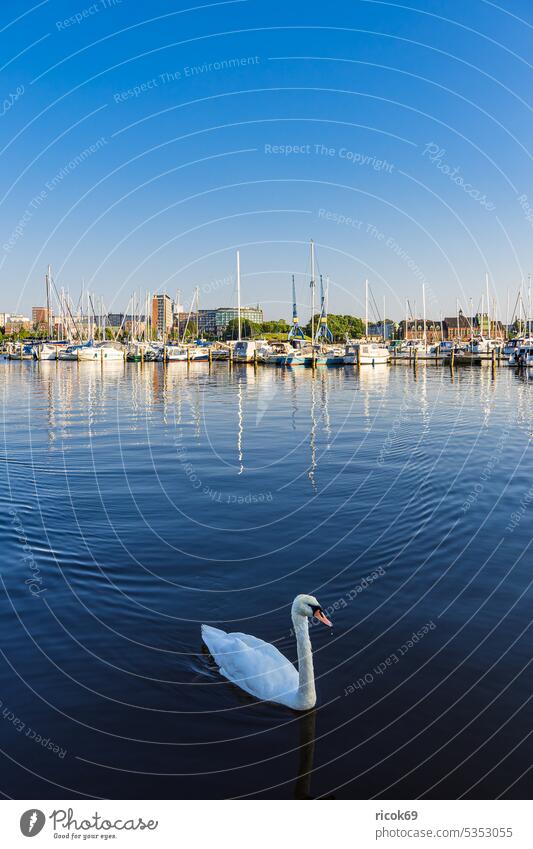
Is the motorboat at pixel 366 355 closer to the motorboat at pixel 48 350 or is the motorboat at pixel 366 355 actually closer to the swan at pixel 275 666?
the motorboat at pixel 48 350

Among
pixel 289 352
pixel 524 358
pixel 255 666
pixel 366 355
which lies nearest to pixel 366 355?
pixel 366 355

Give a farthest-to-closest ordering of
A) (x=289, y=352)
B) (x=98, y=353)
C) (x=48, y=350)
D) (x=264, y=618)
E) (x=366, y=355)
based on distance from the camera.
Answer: (x=48, y=350) < (x=98, y=353) < (x=289, y=352) < (x=366, y=355) < (x=264, y=618)

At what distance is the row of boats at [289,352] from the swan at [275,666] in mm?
99482

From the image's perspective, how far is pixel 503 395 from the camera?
Answer: 53.8m

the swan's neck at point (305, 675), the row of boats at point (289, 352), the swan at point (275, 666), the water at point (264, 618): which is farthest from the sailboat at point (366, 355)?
the swan's neck at point (305, 675)

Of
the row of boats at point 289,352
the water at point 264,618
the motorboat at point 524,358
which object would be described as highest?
the row of boats at point 289,352

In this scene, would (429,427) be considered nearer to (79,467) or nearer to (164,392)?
(79,467)

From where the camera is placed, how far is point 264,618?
1063 centimetres

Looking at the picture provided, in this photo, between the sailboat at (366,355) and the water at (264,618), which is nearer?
the water at (264,618)

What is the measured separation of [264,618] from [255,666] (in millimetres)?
2261

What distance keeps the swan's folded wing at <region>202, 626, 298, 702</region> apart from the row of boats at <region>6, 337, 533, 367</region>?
9932cm

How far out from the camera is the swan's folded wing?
320 inches

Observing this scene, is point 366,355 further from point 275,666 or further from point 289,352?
point 275,666

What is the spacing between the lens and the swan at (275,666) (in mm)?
7910
